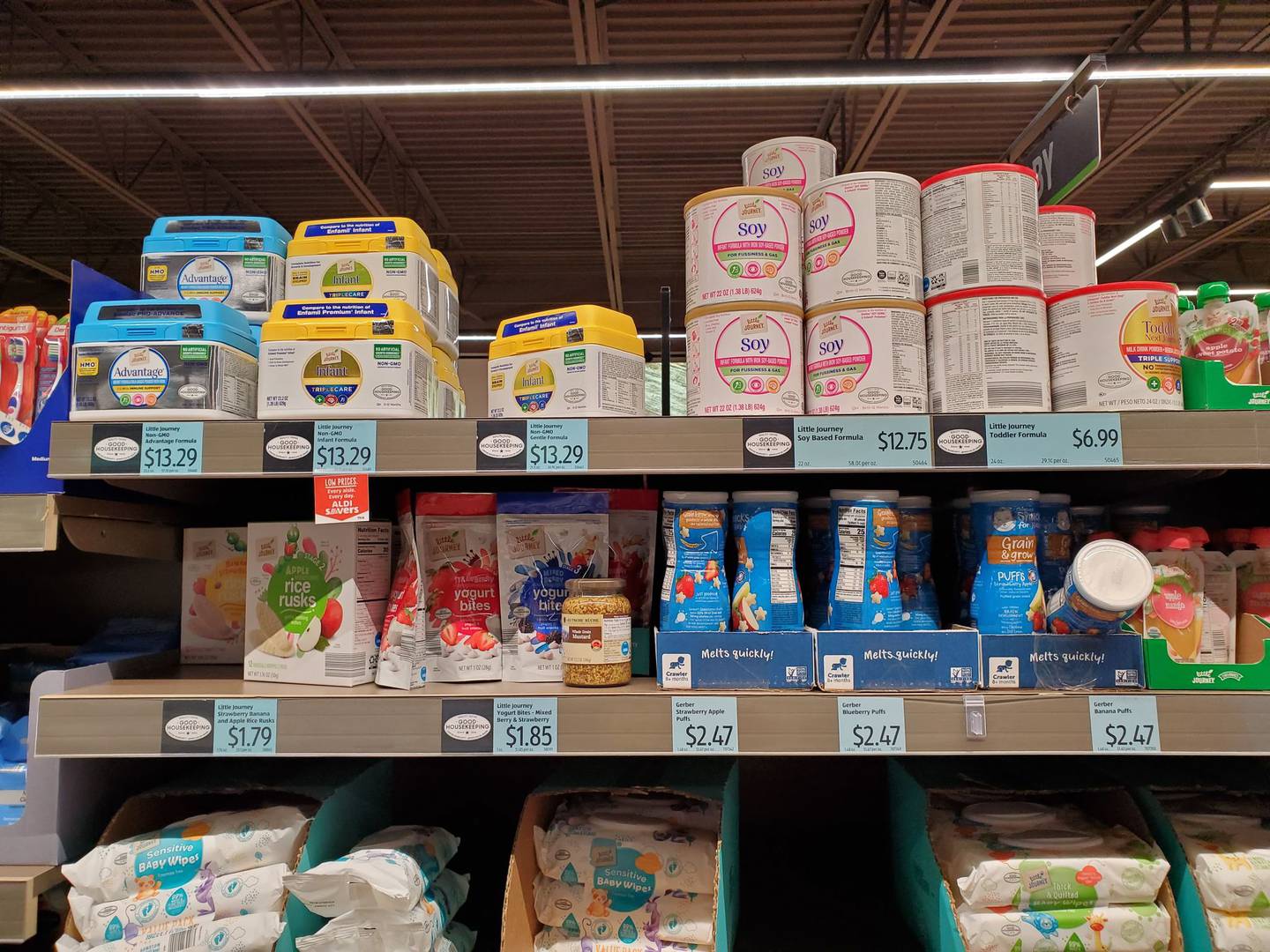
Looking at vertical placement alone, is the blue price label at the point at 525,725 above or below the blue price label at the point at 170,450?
below

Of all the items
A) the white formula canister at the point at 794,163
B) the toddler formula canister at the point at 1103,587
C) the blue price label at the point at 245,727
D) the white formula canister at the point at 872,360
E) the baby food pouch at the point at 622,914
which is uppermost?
the white formula canister at the point at 794,163

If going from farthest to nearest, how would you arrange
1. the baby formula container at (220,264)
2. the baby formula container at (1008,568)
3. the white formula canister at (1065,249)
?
the baby formula container at (220,264) → the white formula canister at (1065,249) → the baby formula container at (1008,568)

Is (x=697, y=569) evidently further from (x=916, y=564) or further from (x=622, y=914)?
(x=622, y=914)

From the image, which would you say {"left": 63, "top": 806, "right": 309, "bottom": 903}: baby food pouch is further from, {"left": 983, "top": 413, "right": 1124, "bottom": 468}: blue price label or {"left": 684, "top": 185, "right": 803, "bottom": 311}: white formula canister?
{"left": 983, "top": 413, "right": 1124, "bottom": 468}: blue price label

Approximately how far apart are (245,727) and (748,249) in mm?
1030

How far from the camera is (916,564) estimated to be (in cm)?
132

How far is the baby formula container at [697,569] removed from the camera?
123cm

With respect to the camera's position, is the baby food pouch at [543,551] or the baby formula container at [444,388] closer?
the baby food pouch at [543,551]

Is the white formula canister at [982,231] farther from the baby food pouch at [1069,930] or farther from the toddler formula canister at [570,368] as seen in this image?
the baby food pouch at [1069,930]

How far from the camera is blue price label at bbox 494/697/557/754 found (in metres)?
1.16

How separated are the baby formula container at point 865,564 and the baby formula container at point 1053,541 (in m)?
0.24

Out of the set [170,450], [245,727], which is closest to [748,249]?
[170,450]

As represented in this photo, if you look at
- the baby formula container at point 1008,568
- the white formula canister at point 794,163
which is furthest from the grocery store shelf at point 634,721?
the white formula canister at point 794,163

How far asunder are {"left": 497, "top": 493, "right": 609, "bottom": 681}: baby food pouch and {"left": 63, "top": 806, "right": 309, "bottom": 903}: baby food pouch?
0.45 m
